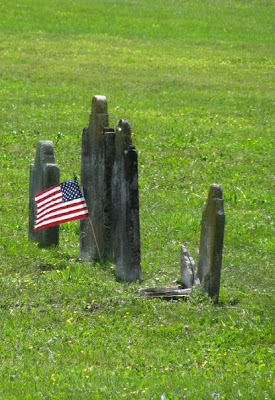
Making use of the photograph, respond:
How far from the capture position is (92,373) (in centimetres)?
741

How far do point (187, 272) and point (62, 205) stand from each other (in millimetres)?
1571

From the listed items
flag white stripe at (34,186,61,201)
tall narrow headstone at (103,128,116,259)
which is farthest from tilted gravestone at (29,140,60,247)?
tall narrow headstone at (103,128,116,259)

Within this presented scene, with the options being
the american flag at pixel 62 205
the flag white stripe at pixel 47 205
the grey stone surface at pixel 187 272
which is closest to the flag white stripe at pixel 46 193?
the american flag at pixel 62 205

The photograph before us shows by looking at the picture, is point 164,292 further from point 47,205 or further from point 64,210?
point 47,205

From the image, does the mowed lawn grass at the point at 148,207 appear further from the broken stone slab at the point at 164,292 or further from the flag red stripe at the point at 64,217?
the flag red stripe at the point at 64,217

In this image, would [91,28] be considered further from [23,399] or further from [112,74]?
[23,399]

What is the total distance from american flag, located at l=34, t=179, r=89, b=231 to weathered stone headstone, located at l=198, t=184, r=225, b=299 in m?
1.46

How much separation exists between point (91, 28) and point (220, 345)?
25784mm

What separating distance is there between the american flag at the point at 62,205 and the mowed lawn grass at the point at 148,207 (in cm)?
37

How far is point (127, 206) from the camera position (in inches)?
387

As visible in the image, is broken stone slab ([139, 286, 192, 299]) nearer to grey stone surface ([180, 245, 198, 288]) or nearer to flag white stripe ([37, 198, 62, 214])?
grey stone surface ([180, 245, 198, 288])

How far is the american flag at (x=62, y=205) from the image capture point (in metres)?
10.5

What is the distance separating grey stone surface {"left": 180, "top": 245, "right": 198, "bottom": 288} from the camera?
9.67 m

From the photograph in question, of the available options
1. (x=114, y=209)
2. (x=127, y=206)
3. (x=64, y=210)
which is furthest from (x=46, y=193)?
(x=127, y=206)
